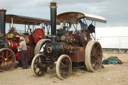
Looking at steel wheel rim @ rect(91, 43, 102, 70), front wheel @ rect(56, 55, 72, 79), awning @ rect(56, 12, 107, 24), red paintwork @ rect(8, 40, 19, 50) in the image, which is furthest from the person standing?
steel wheel rim @ rect(91, 43, 102, 70)

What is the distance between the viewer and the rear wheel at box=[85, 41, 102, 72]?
6012 millimetres

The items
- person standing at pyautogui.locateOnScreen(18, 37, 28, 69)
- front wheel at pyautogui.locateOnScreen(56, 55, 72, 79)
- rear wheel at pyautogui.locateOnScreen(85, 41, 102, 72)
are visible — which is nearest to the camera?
front wheel at pyautogui.locateOnScreen(56, 55, 72, 79)

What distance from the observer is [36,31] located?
8562 millimetres

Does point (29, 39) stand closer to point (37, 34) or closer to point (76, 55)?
point (37, 34)

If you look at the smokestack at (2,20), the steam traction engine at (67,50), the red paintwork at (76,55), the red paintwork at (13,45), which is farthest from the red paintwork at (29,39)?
the red paintwork at (76,55)

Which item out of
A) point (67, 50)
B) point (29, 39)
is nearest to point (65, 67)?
point (67, 50)

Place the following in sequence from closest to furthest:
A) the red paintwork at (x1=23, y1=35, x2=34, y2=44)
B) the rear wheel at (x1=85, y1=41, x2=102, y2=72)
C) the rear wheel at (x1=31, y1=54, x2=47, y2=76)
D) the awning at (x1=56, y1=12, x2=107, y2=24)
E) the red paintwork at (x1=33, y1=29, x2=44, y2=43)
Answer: the rear wheel at (x1=31, y1=54, x2=47, y2=76)
the rear wheel at (x1=85, y1=41, x2=102, y2=72)
the awning at (x1=56, y1=12, x2=107, y2=24)
the red paintwork at (x1=23, y1=35, x2=34, y2=44)
the red paintwork at (x1=33, y1=29, x2=44, y2=43)

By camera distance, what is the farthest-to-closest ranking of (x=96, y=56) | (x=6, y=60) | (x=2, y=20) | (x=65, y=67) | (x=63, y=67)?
(x=2, y=20) → (x=6, y=60) → (x=96, y=56) → (x=65, y=67) → (x=63, y=67)

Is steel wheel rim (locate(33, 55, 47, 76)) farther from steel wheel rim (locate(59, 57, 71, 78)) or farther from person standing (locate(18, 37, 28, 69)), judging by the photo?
person standing (locate(18, 37, 28, 69))

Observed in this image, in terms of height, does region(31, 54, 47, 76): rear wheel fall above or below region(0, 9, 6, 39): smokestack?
below

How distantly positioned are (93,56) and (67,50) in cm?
121

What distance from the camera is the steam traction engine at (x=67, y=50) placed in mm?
5273

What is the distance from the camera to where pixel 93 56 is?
6.46 meters

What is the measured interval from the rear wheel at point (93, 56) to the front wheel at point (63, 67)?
2.97ft
